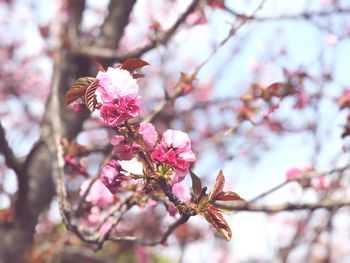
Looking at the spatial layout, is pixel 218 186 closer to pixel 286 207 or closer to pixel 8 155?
pixel 286 207

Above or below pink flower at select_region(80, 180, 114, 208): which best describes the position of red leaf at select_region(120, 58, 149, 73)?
above

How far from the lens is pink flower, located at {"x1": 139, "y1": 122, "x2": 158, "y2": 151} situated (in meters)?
1.34

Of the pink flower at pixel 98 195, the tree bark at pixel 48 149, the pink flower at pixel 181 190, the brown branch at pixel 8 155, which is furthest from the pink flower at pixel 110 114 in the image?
the tree bark at pixel 48 149

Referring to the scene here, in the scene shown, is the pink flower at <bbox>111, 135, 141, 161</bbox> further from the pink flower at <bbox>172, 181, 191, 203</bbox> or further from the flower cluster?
the pink flower at <bbox>172, 181, 191, 203</bbox>

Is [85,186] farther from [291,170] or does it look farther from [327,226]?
[327,226]

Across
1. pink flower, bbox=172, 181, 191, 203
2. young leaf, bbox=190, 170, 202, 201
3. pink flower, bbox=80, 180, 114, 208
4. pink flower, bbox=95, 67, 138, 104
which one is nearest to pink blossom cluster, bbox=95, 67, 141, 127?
pink flower, bbox=95, 67, 138, 104

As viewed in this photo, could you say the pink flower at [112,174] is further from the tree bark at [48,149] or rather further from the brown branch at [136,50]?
the brown branch at [136,50]

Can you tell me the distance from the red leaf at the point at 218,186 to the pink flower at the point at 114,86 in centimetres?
35

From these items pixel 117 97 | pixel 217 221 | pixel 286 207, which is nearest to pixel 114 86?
pixel 117 97

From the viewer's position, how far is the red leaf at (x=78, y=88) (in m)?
1.24

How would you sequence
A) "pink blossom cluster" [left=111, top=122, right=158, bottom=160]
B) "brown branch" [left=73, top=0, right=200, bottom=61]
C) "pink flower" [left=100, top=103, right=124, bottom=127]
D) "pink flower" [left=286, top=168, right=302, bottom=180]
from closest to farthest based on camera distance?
"pink flower" [left=100, top=103, right=124, bottom=127] < "pink blossom cluster" [left=111, top=122, right=158, bottom=160] < "pink flower" [left=286, top=168, right=302, bottom=180] < "brown branch" [left=73, top=0, right=200, bottom=61]

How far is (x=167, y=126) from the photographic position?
5.25 metres

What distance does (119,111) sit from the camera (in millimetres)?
1181

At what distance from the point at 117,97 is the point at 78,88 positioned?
5.3 inches
